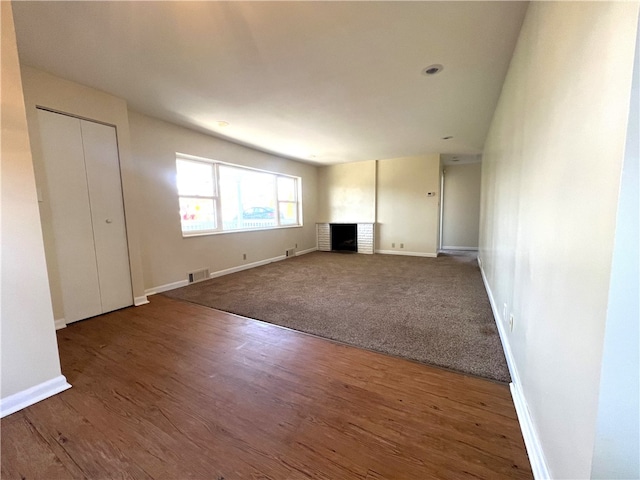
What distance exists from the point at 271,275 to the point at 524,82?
12.9ft

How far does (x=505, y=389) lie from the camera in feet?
5.01

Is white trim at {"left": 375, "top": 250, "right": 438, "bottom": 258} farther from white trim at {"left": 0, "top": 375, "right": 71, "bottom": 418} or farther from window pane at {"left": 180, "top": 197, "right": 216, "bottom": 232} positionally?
white trim at {"left": 0, "top": 375, "right": 71, "bottom": 418}

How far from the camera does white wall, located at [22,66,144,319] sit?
2.32 m

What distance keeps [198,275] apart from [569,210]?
4360mm

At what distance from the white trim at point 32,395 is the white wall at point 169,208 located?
6.41 feet

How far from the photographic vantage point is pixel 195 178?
4117 millimetres

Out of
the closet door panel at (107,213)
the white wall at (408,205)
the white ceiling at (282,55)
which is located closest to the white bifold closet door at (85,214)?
the closet door panel at (107,213)

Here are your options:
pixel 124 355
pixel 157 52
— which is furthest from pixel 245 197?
pixel 124 355

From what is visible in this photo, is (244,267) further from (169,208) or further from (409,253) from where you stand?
(409,253)

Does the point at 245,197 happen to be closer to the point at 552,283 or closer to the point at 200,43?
the point at 200,43

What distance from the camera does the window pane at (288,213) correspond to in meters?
6.10

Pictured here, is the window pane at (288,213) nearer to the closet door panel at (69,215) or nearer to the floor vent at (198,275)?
the floor vent at (198,275)

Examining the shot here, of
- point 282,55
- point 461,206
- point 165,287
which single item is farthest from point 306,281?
point 461,206

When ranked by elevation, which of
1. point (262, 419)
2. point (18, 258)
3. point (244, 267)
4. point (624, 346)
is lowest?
point (262, 419)
